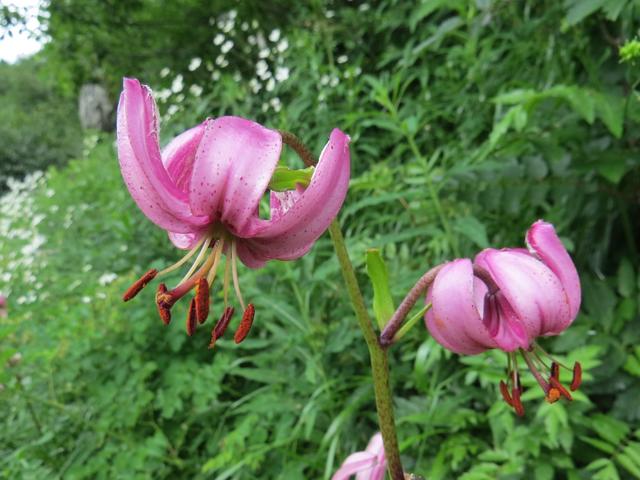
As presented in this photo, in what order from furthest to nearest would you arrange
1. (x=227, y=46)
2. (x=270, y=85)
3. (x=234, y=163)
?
(x=227, y=46) → (x=270, y=85) → (x=234, y=163)

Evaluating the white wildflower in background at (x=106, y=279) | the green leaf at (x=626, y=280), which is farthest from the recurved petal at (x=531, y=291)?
the white wildflower in background at (x=106, y=279)

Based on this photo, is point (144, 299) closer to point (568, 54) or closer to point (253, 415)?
point (253, 415)

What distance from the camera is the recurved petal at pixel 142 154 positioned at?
42cm

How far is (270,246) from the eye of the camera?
474 millimetres

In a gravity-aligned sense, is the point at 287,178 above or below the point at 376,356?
above

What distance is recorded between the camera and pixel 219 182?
429 millimetres

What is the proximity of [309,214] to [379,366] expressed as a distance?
0.48 ft

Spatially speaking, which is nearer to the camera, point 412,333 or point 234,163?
point 234,163

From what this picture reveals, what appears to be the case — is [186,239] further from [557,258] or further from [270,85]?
[270,85]

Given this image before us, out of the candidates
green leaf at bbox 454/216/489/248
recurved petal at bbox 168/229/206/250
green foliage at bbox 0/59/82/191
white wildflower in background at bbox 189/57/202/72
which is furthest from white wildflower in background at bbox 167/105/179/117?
green foliage at bbox 0/59/82/191

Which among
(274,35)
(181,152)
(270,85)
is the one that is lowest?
(181,152)

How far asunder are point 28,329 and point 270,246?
51.7 inches

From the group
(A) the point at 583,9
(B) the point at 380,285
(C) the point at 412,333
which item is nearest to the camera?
(B) the point at 380,285

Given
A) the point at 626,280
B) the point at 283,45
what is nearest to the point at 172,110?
the point at 283,45
